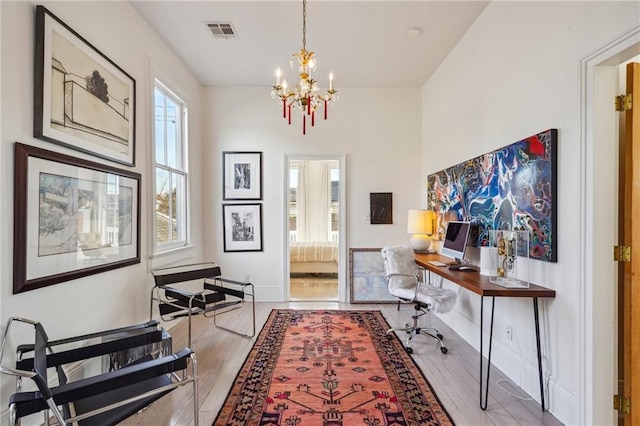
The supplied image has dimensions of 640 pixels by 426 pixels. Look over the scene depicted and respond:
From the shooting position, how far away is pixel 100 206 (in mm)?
2424

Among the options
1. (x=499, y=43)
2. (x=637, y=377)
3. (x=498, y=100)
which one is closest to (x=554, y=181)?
(x=498, y=100)

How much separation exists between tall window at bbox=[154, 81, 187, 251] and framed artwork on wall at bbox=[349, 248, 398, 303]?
2476 mm

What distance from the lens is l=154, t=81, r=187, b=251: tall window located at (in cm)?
357

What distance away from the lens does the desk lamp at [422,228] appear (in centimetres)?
406

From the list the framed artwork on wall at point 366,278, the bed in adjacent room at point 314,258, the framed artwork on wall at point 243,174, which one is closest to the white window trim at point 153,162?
the framed artwork on wall at point 243,174

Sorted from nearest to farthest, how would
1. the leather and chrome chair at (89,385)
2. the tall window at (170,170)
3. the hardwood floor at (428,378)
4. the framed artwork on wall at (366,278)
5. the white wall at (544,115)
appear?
the leather and chrome chair at (89,385) → the white wall at (544,115) → the hardwood floor at (428,378) → the tall window at (170,170) → the framed artwork on wall at (366,278)

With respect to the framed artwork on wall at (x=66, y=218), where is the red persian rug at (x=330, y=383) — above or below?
below

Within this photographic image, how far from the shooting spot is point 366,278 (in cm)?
471

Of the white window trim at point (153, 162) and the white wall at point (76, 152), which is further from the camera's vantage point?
the white window trim at point (153, 162)

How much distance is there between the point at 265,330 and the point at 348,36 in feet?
11.3

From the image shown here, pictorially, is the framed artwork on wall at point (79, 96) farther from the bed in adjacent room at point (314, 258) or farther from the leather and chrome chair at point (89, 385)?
the bed in adjacent room at point (314, 258)

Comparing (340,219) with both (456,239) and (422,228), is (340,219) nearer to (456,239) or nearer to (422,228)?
(422,228)

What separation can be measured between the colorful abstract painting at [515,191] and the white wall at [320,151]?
1351mm

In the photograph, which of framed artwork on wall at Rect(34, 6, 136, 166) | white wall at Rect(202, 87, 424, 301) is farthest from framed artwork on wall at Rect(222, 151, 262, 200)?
framed artwork on wall at Rect(34, 6, 136, 166)
